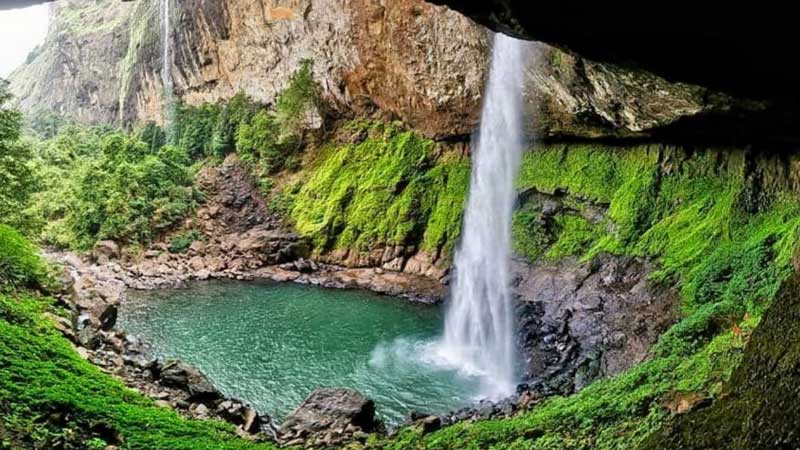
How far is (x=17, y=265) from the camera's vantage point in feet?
44.2

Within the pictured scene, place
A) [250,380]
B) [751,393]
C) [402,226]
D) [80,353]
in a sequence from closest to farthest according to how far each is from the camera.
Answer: [751,393], [80,353], [250,380], [402,226]

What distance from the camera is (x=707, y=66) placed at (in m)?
6.59

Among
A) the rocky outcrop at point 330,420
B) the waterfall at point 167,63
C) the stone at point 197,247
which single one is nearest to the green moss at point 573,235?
the rocky outcrop at point 330,420

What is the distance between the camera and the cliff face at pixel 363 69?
16625 mm

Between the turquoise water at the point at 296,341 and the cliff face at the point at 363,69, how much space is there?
807 cm

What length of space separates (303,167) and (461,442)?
24.5m

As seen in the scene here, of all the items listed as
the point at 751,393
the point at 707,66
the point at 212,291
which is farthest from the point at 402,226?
the point at 751,393

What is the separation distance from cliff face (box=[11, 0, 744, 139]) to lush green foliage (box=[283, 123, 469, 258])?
129 centimetres

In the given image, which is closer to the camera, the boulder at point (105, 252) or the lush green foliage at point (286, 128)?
the boulder at point (105, 252)

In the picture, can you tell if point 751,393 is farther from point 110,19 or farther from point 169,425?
point 110,19

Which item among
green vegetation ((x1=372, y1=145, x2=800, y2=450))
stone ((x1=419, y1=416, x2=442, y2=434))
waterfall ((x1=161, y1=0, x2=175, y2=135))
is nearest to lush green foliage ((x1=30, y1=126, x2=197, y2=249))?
waterfall ((x1=161, y1=0, x2=175, y2=135))

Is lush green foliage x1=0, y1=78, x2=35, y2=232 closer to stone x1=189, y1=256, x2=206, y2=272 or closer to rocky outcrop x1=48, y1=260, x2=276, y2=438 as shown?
rocky outcrop x1=48, y1=260, x2=276, y2=438

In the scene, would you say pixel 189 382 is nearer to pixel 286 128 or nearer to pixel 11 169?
pixel 11 169

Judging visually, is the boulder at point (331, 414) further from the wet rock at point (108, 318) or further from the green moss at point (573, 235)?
the green moss at point (573, 235)
